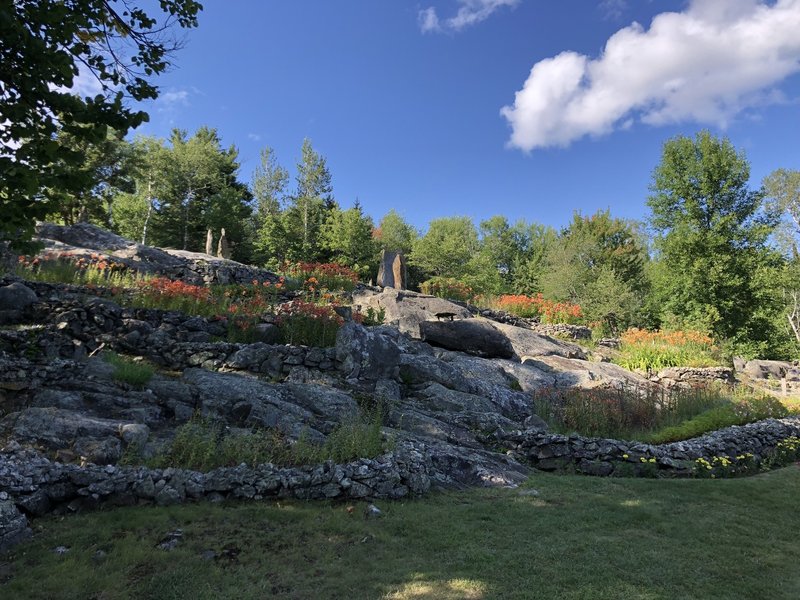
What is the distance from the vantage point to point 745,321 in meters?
20.8

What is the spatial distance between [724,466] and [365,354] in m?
6.23

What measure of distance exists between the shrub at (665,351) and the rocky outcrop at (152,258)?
13063 millimetres

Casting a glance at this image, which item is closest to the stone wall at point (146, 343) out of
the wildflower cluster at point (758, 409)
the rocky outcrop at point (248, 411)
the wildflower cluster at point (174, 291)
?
the rocky outcrop at point (248, 411)

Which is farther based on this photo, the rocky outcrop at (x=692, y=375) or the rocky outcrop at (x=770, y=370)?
the rocky outcrop at (x=770, y=370)

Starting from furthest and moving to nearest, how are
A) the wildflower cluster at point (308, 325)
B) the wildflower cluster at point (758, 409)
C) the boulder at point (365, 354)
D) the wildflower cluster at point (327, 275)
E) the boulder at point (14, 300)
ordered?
the wildflower cluster at point (327, 275) < the wildflower cluster at point (308, 325) < the wildflower cluster at point (758, 409) < the boulder at point (365, 354) < the boulder at point (14, 300)

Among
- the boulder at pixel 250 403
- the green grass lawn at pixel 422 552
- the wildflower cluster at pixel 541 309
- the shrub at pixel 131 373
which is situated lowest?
the green grass lawn at pixel 422 552

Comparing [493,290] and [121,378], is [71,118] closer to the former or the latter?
[121,378]

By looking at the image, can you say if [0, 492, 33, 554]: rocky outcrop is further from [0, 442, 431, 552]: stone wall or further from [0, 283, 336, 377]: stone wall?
[0, 283, 336, 377]: stone wall

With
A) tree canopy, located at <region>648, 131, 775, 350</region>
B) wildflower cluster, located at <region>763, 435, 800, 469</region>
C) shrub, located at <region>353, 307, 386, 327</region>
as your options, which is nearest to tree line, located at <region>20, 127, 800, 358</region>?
tree canopy, located at <region>648, 131, 775, 350</region>

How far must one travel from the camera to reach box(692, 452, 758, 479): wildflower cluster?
6867mm

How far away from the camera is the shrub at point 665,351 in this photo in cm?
1524

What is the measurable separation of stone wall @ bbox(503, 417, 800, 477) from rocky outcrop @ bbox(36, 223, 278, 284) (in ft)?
37.7

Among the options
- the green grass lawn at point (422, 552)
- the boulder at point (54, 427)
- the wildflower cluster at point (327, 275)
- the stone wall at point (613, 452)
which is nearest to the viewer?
the green grass lawn at point (422, 552)

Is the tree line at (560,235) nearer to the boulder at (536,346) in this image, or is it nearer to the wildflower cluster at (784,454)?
the boulder at (536,346)
